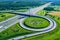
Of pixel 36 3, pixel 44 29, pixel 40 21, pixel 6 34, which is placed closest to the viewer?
pixel 6 34

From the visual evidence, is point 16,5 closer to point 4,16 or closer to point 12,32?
point 4,16

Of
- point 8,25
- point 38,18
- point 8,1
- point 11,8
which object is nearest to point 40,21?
point 38,18

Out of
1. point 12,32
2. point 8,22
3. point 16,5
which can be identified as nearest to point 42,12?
point 16,5

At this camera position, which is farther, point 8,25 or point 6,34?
point 8,25

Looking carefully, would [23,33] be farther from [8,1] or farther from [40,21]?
[8,1]

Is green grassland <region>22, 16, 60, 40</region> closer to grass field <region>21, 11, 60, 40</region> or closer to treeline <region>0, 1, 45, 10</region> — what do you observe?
grass field <region>21, 11, 60, 40</region>

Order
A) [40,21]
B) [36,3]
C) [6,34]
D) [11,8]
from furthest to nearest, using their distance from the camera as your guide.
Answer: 1. [36,3]
2. [11,8]
3. [40,21]
4. [6,34]

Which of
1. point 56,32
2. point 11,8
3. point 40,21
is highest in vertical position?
point 11,8

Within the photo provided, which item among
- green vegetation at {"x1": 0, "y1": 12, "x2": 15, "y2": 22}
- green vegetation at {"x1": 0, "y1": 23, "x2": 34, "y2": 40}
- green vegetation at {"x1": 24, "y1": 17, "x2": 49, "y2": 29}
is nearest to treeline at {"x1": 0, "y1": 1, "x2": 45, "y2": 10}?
green vegetation at {"x1": 0, "y1": 12, "x2": 15, "y2": 22}
